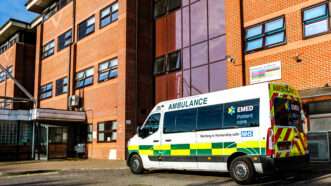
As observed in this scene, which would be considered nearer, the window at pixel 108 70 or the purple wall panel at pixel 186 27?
the purple wall panel at pixel 186 27

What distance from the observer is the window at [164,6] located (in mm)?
22219

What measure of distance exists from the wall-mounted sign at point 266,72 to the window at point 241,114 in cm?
513

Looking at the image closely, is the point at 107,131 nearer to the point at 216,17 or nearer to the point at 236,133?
the point at 216,17

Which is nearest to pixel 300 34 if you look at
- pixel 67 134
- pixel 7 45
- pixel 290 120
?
pixel 290 120

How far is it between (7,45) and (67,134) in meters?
20.9

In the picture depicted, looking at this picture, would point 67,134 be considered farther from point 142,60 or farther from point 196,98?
point 196,98

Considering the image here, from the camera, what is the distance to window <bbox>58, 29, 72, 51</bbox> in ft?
96.2

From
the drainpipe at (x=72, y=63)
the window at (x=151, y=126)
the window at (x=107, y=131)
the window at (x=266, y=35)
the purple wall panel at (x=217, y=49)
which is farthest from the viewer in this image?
the drainpipe at (x=72, y=63)

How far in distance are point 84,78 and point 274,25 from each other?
1532cm

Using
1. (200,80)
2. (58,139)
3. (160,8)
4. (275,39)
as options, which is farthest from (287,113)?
(58,139)

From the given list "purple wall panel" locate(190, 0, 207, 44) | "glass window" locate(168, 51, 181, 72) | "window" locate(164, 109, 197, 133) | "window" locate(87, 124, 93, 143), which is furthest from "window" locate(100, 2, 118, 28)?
"window" locate(164, 109, 197, 133)

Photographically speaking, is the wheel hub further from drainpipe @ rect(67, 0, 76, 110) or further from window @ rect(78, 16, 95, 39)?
drainpipe @ rect(67, 0, 76, 110)

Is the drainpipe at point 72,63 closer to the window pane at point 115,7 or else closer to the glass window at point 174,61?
the window pane at point 115,7

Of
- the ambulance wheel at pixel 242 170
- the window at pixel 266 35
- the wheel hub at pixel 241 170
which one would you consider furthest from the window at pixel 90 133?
the wheel hub at pixel 241 170
